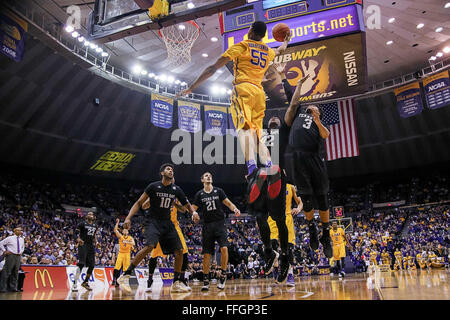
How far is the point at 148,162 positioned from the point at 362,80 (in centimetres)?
1998

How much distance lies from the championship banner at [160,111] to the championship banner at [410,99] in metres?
13.9

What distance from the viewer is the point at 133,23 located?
7.33 meters

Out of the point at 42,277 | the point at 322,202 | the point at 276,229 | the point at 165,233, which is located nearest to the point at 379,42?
the point at 276,229

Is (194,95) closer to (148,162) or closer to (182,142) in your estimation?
(182,142)

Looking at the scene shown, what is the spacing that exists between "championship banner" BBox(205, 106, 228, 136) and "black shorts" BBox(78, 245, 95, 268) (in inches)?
498

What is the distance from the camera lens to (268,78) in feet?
32.0

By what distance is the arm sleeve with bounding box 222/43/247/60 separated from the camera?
4315 millimetres

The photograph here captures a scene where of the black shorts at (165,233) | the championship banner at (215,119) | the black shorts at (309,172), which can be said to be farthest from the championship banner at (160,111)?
the black shorts at (309,172)

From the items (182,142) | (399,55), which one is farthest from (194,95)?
(399,55)

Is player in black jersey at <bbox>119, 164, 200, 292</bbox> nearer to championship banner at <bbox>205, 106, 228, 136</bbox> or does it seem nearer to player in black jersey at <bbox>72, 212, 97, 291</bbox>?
player in black jersey at <bbox>72, 212, 97, 291</bbox>

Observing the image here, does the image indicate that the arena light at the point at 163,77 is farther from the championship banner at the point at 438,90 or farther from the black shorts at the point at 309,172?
the black shorts at the point at 309,172

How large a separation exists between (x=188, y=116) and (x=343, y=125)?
8521 mm

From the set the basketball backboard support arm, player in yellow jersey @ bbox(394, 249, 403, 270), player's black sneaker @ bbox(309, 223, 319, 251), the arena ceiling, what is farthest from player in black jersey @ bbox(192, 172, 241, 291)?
player in yellow jersey @ bbox(394, 249, 403, 270)

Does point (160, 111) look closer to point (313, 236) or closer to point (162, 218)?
point (162, 218)
